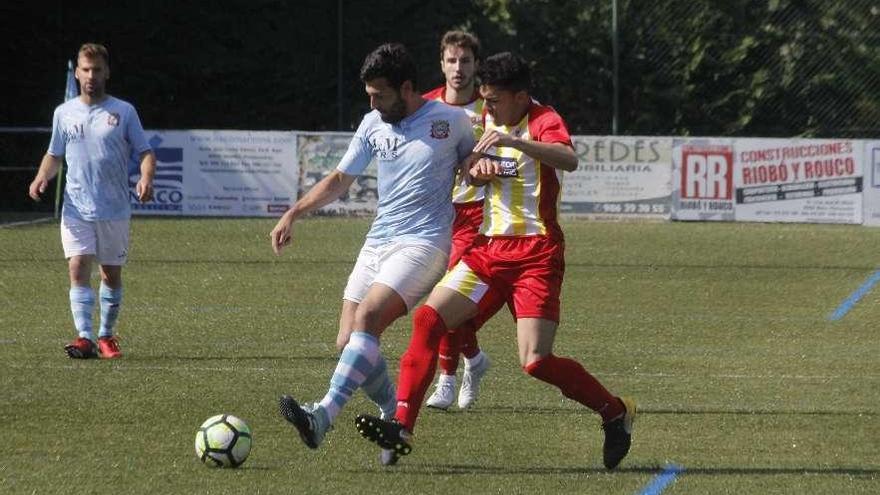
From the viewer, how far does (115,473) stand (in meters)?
7.02

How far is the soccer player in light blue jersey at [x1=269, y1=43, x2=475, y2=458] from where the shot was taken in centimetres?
721

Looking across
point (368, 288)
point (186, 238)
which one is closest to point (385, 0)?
point (186, 238)

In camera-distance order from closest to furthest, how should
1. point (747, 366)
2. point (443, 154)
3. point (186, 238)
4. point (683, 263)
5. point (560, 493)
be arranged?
1. point (560, 493)
2. point (443, 154)
3. point (747, 366)
4. point (683, 263)
5. point (186, 238)

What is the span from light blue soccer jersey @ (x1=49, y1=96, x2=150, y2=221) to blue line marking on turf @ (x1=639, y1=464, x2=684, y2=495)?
4.74 meters

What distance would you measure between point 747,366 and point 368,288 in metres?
3.85

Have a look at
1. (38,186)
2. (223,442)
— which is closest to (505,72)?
(223,442)

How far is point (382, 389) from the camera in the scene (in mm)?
7512

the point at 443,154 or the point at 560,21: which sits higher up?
the point at 560,21

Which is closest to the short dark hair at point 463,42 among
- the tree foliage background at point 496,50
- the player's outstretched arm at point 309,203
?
the player's outstretched arm at point 309,203

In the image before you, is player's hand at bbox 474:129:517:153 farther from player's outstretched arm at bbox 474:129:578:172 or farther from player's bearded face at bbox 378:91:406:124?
player's bearded face at bbox 378:91:406:124

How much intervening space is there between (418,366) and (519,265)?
70 centimetres

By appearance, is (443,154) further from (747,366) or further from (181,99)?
(181,99)

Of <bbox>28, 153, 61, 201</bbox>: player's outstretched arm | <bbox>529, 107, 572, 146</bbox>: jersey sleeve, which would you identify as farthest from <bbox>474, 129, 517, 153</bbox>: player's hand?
<bbox>28, 153, 61, 201</bbox>: player's outstretched arm

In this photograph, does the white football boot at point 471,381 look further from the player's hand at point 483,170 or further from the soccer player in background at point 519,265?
the player's hand at point 483,170
